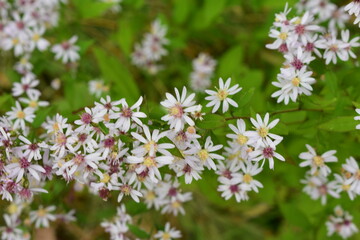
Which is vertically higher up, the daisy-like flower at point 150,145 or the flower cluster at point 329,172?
the flower cluster at point 329,172

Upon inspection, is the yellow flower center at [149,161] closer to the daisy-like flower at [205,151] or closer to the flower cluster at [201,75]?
the daisy-like flower at [205,151]

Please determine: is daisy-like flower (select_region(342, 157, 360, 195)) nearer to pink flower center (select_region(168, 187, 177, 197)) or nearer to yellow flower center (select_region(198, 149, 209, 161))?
yellow flower center (select_region(198, 149, 209, 161))

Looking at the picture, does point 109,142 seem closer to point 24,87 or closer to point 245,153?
point 245,153

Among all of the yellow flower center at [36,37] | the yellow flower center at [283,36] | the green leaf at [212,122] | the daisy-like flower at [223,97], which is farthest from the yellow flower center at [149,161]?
the yellow flower center at [36,37]

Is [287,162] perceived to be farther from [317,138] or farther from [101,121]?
[101,121]

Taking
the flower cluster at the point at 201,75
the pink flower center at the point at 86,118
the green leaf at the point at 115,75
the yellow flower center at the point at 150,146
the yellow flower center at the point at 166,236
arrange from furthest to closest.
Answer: the flower cluster at the point at 201,75 < the green leaf at the point at 115,75 < the yellow flower center at the point at 166,236 < the pink flower center at the point at 86,118 < the yellow flower center at the point at 150,146

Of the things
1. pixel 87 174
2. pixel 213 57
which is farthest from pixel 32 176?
pixel 213 57

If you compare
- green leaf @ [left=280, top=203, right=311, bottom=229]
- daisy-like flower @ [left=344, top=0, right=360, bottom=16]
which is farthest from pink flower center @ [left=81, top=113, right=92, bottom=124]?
green leaf @ [left=280, top=203, right=311, bottom=229]
